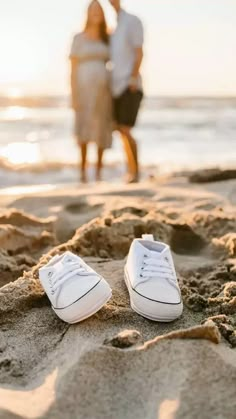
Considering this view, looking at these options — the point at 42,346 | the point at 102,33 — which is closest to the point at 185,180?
the point at 102,33

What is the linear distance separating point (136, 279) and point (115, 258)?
0.60m

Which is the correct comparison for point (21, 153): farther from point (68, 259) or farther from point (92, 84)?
point (68, 259)

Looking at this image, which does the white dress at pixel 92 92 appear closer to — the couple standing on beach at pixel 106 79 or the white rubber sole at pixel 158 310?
the couple standing on beach at pixel 106 79

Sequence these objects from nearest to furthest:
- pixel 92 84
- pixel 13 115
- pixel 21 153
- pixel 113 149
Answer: pixel 92 84 < pixel 113 149 < pixel 21 153 < pixel 13 115

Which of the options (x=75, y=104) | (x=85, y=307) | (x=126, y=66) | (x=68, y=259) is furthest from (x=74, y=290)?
(x=75, y=104)

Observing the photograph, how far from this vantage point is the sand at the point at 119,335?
1.34 m

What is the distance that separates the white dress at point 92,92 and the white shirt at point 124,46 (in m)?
0.14

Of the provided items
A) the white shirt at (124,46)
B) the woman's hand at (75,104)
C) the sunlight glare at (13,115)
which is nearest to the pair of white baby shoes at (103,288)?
the white shirt at (124,46)

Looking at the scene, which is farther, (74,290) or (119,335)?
(74,290)

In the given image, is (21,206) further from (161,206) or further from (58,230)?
(161,206)

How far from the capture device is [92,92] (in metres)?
5.27

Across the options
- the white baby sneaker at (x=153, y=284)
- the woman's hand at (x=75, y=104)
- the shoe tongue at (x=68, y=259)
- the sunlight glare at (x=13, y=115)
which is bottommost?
the sunlight glare at (x=13, y=115)

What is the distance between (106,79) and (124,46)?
0.37m

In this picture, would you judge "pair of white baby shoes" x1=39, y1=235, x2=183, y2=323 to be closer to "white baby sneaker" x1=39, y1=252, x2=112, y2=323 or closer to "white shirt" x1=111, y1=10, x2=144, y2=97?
"white baby sneaker" x1=39, y1=252, x2=112, y2=323
